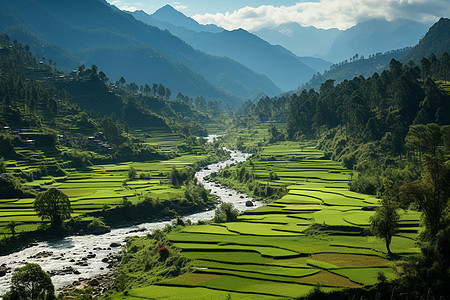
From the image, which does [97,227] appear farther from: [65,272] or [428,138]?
[428,138]

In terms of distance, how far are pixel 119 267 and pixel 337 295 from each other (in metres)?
34.6

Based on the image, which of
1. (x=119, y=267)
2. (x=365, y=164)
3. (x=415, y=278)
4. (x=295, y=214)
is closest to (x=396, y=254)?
(x=415, y=278)

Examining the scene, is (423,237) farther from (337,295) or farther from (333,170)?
(333,170)

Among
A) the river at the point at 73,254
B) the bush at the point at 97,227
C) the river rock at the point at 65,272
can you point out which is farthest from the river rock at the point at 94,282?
the bush at the point at 97,227

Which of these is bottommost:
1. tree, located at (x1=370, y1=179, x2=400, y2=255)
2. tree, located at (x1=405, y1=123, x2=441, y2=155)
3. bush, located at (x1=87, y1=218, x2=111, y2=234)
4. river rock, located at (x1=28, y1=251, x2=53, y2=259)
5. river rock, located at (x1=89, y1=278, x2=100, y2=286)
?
river rock, located at (x1=89, y1=278, x2=100, y2=286)

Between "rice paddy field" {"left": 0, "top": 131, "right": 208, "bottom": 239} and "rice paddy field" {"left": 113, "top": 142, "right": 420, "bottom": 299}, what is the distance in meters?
28.6

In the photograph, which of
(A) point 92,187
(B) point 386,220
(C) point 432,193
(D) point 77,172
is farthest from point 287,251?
(D) point 77,172

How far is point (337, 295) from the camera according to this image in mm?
45812

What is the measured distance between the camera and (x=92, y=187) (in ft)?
371

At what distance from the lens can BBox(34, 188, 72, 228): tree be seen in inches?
3189

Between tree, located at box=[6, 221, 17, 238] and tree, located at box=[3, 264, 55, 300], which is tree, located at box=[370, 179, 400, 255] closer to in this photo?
tree, located at box=[3, 264, 55, 300]

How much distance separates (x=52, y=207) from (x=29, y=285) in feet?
125

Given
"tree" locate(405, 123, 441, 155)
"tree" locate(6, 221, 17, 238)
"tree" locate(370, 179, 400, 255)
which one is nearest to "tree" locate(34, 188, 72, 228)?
"tree" locate(6, 221, 17, 238)

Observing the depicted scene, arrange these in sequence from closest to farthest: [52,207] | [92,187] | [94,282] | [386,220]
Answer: [386,220] → [94,282] → [52,207] → [92,187]
